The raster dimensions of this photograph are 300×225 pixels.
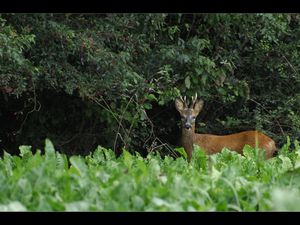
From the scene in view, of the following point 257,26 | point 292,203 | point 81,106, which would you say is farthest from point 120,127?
point 292,203

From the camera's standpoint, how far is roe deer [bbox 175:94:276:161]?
11102mm

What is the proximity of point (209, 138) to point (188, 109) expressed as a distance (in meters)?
0.57

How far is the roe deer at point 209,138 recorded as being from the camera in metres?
11.1

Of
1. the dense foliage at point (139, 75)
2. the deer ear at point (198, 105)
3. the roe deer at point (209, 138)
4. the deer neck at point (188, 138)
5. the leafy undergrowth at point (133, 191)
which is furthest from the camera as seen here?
the deer neck at point (188, 138)

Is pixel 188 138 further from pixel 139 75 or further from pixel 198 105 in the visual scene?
pixel 139 75

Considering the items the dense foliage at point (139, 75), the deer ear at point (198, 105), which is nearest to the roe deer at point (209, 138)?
the deer ear at point (198, 105)

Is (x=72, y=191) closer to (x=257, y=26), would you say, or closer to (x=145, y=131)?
(x=257, y=26)

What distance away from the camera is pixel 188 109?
11508 mm

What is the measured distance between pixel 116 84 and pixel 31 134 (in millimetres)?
Answer: 2941

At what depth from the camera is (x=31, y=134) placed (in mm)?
11695

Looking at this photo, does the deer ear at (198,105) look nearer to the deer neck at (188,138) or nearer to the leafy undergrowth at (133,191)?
the deer neck at (188,138)

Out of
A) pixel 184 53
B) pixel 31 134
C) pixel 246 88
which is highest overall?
pixel 184 53

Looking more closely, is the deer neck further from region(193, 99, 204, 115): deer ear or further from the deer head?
region(193, 99, 204, 115): deer ear

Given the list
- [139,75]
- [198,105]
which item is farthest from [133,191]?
[198,105]
